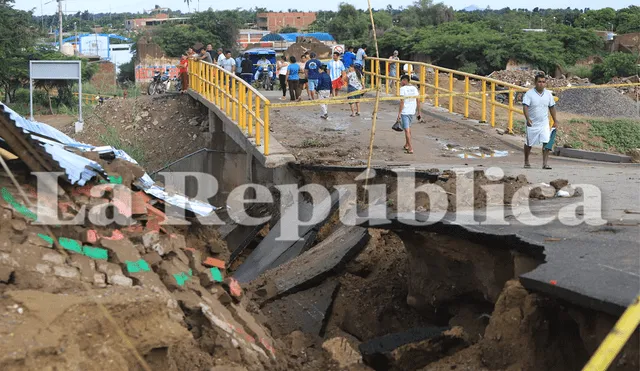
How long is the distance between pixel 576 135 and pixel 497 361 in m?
13.0

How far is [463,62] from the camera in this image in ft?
149

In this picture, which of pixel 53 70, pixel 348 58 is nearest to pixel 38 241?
pixel 53 70

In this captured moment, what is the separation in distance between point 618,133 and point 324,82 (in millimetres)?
6552

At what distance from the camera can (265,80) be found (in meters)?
33.3

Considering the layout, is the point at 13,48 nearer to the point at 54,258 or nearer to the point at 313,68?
the point at 313,68

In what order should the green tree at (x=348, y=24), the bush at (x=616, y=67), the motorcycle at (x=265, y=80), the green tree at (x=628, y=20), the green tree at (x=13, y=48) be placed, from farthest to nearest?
the green tree at (x=348, y=24), the green tree at (x=628, y=20), the bush at (x=616, y=67), the green tree at (x=13, y=48), the motorcycle at (x=265, y=80)

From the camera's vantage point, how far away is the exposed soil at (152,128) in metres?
22.2

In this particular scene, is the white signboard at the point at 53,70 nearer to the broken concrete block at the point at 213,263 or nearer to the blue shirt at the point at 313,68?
the blue shirt at the point at 313,68

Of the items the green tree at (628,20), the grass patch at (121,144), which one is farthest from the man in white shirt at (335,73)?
the green tree at (628,20)

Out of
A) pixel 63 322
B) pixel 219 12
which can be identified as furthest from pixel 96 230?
pixel 219 12

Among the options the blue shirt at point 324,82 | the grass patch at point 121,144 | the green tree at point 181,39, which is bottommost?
the grass patch at point 121,144

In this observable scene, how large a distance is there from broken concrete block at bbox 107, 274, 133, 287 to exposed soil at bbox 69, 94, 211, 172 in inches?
575

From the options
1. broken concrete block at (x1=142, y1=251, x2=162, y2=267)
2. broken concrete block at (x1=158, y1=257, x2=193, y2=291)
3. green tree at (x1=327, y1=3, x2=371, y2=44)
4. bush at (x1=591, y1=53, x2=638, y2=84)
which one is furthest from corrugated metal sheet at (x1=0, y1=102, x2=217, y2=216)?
green tree at (x1=327, y1=3, x2=371, y2=44)

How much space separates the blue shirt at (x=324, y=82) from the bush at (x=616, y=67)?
22534 mm
